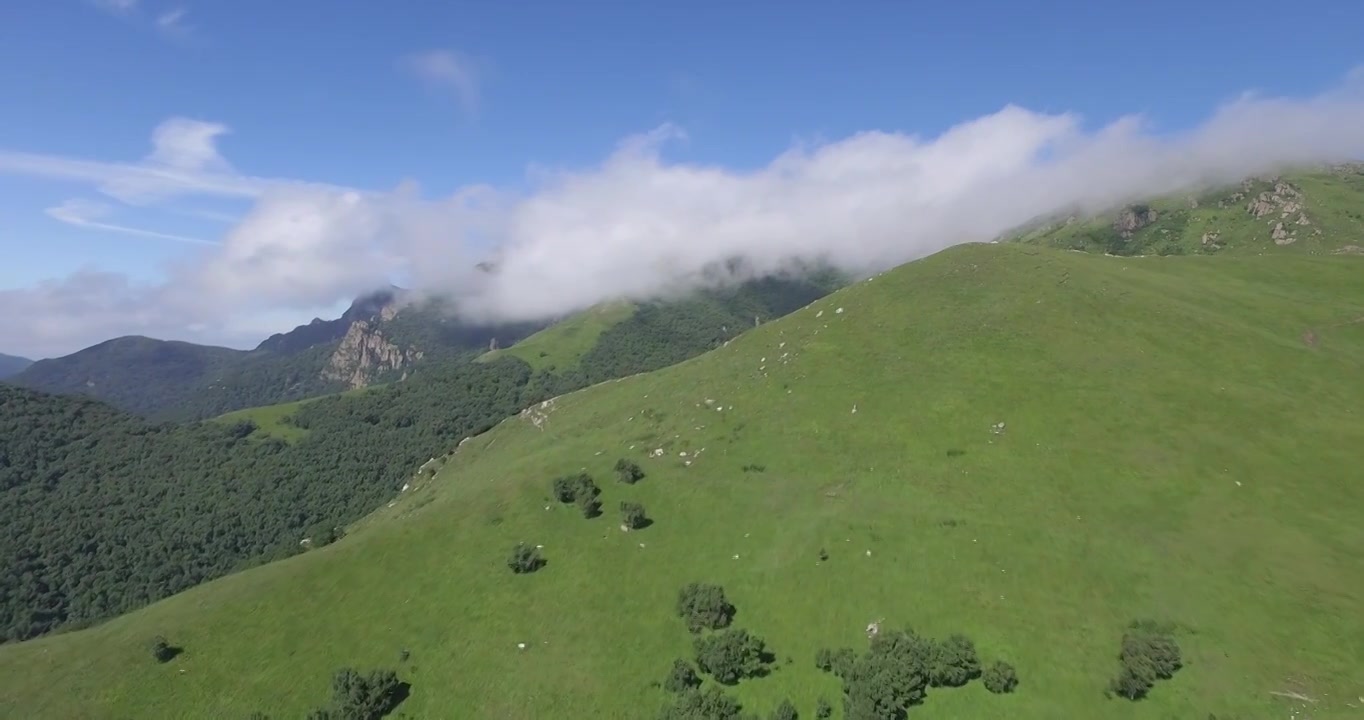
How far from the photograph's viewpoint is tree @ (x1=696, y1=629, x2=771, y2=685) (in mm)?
57094

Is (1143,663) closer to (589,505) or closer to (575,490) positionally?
(589,505)

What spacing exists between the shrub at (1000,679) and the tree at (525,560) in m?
43.9

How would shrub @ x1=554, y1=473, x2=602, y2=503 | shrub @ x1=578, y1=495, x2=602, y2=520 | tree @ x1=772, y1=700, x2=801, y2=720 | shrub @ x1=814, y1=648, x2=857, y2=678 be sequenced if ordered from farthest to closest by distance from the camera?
shrub @ x1=554, y1=473, x2=602, y2=503
shrub @ x1=578, y1=495, x2=602, y2=520
shrub @ x1=814, y1=648, x2=857, y2=678
tree @ x1=772, y1=700, x2=801, y2=720

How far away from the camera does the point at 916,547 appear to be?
2539 inches

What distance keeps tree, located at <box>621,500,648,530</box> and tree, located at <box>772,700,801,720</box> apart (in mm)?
27132

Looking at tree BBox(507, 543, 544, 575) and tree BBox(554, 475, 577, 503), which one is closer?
tree BBox(507, 543, 544, 575)

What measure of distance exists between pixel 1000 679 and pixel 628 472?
150ft

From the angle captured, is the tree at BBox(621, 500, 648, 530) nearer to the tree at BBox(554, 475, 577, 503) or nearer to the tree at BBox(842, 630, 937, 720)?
the tree at BBox(554, 475, 577, 503)

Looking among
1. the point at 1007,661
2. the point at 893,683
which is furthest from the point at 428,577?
the point at 1007,661

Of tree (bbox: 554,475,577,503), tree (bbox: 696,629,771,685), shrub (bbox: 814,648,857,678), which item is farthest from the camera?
tree (bbox: 554,475,577,503)

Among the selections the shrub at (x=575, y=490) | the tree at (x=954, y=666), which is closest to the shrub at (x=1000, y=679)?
the tree at (x=954, y=666)

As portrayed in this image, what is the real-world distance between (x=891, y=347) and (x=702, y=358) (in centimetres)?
3837

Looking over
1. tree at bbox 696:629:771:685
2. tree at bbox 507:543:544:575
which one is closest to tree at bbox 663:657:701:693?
tree at bbox 696:629:771:685

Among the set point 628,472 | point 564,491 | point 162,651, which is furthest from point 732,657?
point 162,651
